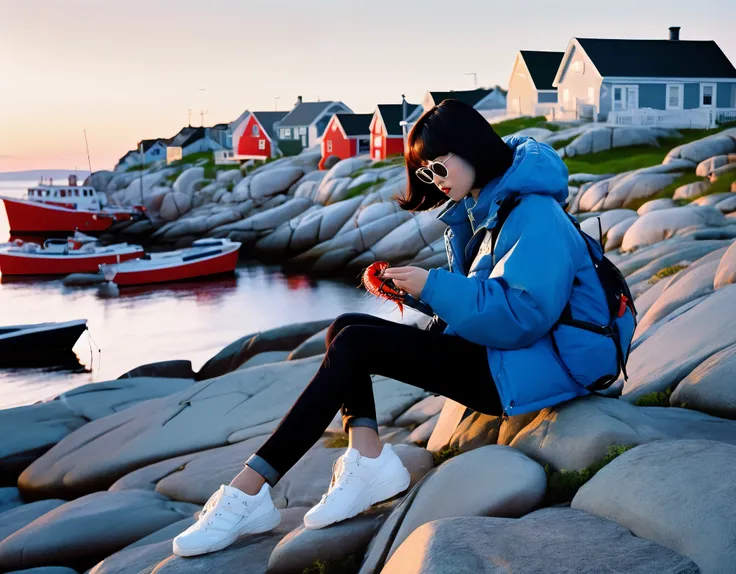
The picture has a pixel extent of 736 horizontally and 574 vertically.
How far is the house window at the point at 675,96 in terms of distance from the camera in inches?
1572

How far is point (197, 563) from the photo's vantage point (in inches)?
161

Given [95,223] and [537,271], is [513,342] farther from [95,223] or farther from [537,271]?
[95,223]

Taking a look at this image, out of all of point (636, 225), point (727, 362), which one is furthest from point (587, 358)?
point (636, 225)

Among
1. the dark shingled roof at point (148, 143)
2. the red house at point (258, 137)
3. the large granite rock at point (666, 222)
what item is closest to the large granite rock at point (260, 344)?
the large granite rock at point (666, 222)

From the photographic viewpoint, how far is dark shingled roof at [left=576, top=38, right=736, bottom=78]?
131 ft

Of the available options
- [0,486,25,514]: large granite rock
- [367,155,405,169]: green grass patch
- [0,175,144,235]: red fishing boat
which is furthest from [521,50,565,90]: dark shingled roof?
[0,486,25,514]: large granite rock

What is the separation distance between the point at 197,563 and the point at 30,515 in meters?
4.11

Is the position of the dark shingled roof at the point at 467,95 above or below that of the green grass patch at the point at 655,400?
above

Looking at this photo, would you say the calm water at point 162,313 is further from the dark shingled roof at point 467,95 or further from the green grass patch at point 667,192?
the dark shingled roof at point 467,95

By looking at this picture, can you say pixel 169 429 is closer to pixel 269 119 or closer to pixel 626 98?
pixel 626 98

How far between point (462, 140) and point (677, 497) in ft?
6.01

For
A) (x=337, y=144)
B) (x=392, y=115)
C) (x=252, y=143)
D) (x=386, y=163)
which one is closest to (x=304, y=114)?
(x=252, y=143)

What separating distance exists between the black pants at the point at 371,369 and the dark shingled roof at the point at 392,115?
45148mm

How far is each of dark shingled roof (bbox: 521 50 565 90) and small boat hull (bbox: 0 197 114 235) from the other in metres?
26.2
